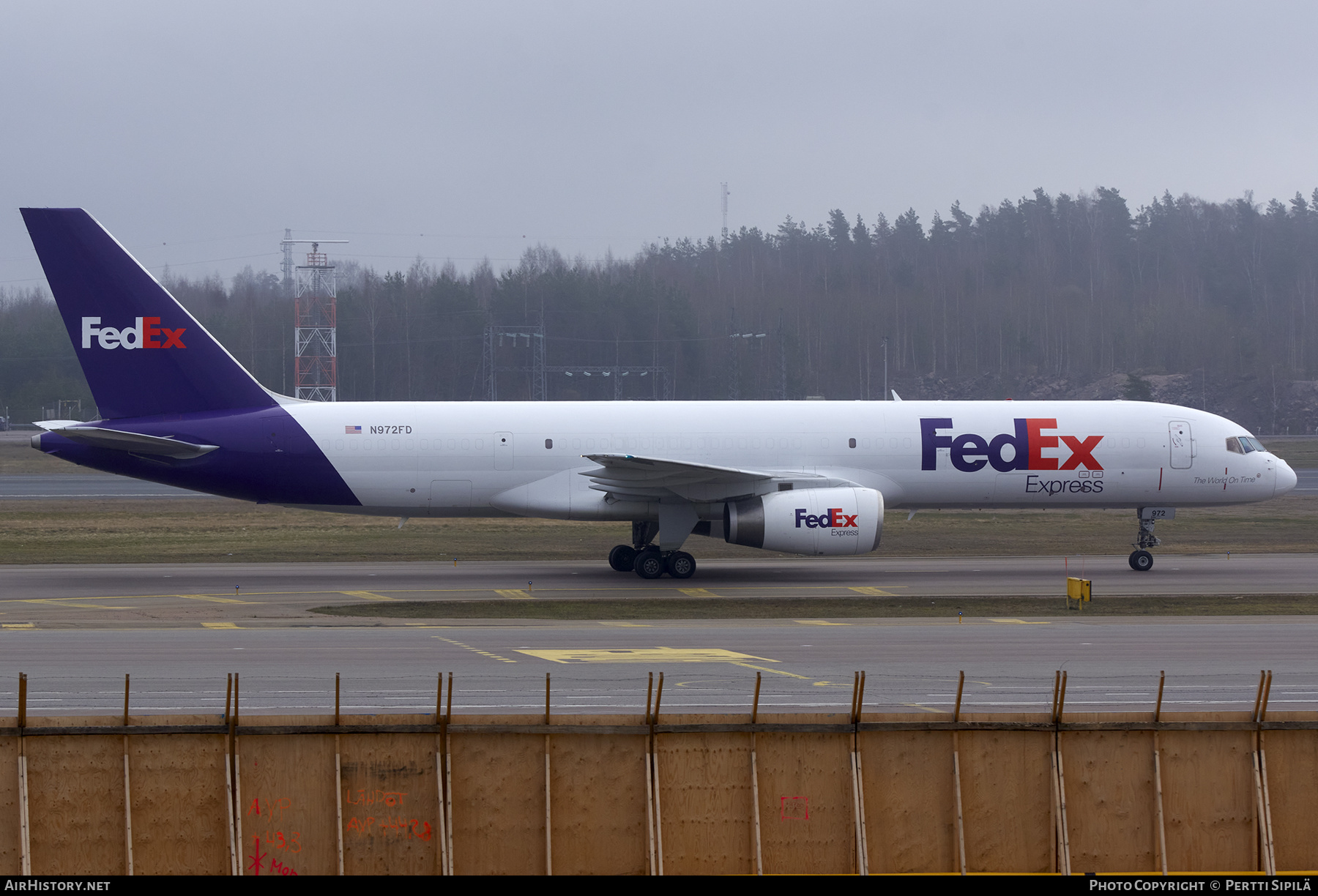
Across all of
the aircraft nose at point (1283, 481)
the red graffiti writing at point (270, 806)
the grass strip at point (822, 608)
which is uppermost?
the aircraft nose at point (1283, 481)

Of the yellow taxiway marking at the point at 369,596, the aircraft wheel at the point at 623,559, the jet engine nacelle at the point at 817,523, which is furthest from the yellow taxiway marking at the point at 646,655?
the aircraft wheel at the point at 623,559

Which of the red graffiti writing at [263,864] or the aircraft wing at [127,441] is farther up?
the aircraft wing at [127,441]

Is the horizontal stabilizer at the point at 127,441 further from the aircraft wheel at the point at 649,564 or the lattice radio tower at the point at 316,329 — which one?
the lattice radio tower at the point at 316,329

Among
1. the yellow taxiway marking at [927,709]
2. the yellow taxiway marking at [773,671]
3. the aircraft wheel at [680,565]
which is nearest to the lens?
the yellow taxiway marking at [927,709]

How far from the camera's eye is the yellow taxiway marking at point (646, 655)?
19.5 m

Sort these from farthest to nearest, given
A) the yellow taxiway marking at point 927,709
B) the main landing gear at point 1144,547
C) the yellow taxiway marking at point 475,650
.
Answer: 1. the main landing gear at point 1144,547
2. the yellow taxiway marking at point 475,650
3. the yellow taxiway marking at point 927,709

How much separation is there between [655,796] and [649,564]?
63.5 feet

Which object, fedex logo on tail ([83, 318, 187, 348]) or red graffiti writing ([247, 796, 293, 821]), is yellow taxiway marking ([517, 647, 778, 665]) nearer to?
red graffiti writing ([247, 796, 293, 821])

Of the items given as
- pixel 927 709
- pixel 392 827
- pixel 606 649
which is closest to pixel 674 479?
pixel 606 649

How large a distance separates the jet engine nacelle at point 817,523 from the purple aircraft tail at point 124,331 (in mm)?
13238

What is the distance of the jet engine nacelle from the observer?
2902cm

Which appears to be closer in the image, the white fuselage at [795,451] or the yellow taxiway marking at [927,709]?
the yellow taxiway marking at [927,709]

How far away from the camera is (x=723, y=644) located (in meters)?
21.2

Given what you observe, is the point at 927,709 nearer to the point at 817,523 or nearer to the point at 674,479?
the point at 817,523
